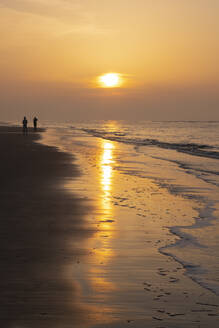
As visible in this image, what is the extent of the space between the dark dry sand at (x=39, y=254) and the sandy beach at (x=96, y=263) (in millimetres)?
12

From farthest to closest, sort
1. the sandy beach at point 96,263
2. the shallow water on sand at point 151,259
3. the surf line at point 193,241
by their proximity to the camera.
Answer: the surf line at point 193,241 → the shallow water on sand at point 151,259 → the sandy beach at point 96,263

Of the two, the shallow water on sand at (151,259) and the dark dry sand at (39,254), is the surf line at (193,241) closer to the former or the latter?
the shallow water on sand at (151,259)

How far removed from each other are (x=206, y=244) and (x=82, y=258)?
232 cm

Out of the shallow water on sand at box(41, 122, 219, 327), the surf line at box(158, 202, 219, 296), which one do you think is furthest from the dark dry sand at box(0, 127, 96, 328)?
the surf line at box(158, 202, 219, 296)

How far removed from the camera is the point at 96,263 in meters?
7.14

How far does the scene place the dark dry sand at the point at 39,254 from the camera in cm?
513

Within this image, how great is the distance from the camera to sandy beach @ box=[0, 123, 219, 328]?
513 cm

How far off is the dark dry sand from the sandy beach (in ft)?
0.04

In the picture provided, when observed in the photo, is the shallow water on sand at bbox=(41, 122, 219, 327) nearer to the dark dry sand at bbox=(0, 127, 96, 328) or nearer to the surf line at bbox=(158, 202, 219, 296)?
the surf line at bbox=(158, 202, 219, 296)

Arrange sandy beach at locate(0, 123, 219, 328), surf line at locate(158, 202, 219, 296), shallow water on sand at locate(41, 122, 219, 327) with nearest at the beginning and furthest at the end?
sandy beach at locate(0, 123, 219, 328) < shallow water on sand at locate(41, 122, 219, 327) < surf line at locate(158, 202, 219, 296)

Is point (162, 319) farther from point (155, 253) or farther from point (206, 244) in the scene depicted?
point (206, 244)

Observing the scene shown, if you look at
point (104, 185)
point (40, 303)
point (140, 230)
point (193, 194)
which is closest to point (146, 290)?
point (40, 303)

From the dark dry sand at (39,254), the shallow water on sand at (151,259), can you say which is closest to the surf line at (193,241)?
the shallow water on sand at (151,259)

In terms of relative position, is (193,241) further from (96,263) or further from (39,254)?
(39,254)
